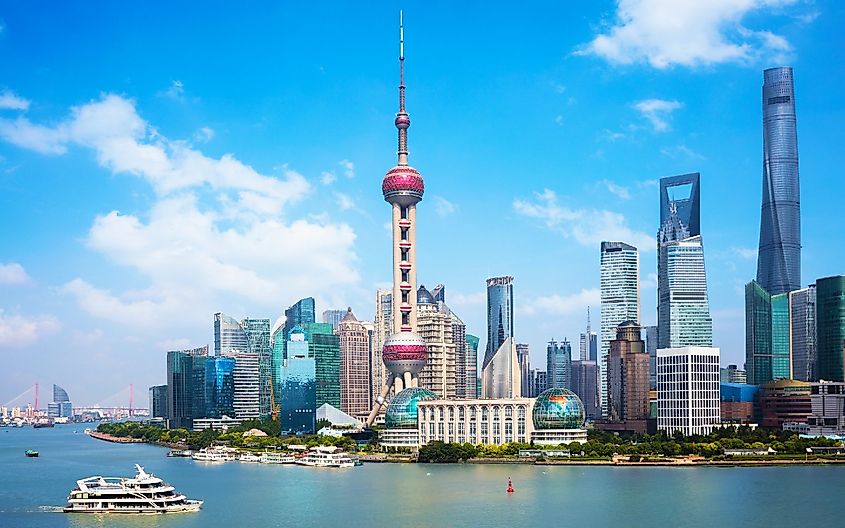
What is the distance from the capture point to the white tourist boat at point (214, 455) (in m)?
135

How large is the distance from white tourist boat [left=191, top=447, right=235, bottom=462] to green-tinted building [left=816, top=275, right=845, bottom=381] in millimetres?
102923

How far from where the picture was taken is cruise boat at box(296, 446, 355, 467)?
118525 millimetres

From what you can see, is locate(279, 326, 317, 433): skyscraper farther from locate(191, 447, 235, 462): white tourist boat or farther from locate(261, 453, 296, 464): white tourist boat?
locate(261, 453, 296, 464): white tourist boat

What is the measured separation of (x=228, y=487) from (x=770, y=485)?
4408cm

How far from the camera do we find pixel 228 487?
92375mm

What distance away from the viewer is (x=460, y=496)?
8212 cm

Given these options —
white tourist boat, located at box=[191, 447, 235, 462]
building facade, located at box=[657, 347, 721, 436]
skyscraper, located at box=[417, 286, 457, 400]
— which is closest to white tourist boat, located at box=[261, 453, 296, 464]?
white tourist boat, located at box=[191, 447, 235, 462]

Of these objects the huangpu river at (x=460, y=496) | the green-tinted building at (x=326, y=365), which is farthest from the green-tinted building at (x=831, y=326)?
the green-tinted building at (x=326, y=365)

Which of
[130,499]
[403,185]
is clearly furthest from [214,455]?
[130,499]

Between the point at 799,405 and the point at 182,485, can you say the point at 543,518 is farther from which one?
the point at 799,405

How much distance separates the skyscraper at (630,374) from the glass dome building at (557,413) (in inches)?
1342

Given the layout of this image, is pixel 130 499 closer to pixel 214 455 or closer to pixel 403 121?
pixel 214 455

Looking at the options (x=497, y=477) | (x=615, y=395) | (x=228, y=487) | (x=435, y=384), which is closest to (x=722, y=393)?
(x=615, y=395)

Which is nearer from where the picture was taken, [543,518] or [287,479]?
[543,518]
